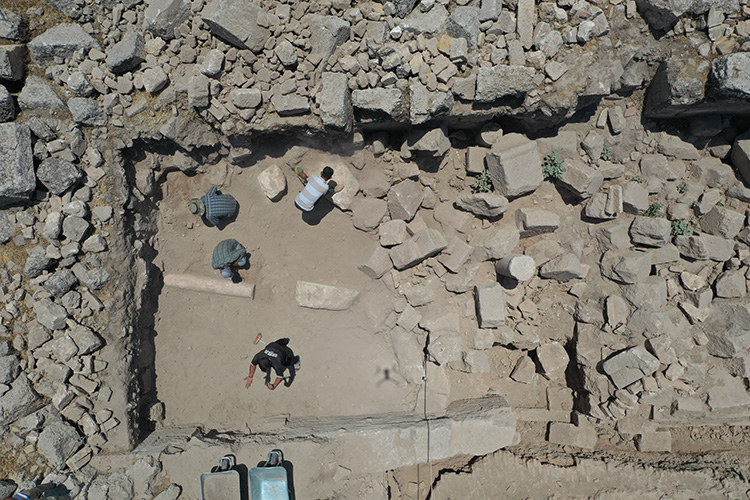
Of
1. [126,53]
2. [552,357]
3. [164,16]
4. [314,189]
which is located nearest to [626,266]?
[552,357]

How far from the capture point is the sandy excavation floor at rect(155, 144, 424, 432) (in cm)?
572

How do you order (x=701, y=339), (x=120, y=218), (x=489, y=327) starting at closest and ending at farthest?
1. (x=120, y=218)
2. (x=701, y=339)
3. (x=489, y=327)

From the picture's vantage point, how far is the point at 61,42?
4.66 meters

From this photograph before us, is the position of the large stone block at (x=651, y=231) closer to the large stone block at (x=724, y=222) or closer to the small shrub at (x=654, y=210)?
the small shrub at (x=654, y=210)

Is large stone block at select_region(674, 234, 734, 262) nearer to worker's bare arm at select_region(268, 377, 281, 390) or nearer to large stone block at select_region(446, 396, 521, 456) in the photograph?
large stone block at select_region(446, 396, 521, 456)

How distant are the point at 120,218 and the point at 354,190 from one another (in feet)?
10.1

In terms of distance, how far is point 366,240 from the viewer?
19.6 feet

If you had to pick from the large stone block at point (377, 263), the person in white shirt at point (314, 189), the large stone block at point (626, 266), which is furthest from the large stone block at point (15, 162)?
the large stone block at point (626, 266)

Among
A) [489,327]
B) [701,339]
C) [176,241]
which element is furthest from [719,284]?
[176,241]

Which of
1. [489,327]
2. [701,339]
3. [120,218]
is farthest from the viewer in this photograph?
[489,327]

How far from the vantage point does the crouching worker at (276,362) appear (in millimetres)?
5352

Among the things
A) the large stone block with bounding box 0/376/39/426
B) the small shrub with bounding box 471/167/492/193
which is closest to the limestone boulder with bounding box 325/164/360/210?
the small shrub with bounding box 471/167/492/193

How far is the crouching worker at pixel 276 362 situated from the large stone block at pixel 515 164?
3.82 m

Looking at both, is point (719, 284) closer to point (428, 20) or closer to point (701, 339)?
point (701, 339)
